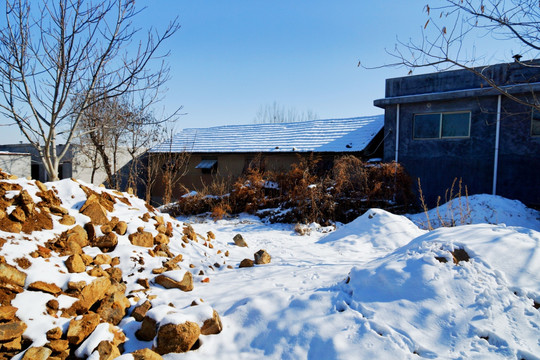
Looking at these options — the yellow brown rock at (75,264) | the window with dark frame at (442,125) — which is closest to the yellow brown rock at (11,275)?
the yellow brown rock at (75,264)

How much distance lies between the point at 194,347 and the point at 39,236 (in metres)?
2.35

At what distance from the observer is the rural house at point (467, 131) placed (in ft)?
34.7

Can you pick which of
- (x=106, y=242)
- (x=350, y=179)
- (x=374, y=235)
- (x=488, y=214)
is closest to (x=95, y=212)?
(x=106, y=242)

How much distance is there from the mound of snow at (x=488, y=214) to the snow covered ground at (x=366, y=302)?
5001 mm

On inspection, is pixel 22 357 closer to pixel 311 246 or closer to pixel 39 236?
pixel 39 236

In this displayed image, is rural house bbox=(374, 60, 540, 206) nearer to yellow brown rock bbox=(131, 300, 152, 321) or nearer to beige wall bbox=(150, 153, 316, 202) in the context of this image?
beige wall bbox=(150, 153, 316, 202)

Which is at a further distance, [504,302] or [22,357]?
[504,302]

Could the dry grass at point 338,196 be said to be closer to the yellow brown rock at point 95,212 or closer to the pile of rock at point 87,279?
the pile of rock at point 87,279

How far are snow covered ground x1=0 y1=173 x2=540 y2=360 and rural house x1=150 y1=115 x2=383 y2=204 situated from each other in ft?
31.8

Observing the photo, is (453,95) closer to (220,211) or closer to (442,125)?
(442,125)

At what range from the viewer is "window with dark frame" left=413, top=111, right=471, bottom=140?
11.5 m

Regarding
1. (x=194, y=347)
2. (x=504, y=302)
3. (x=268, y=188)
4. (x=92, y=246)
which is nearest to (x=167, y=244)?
(x=92, y=246)

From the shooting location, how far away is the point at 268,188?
36.5 feet

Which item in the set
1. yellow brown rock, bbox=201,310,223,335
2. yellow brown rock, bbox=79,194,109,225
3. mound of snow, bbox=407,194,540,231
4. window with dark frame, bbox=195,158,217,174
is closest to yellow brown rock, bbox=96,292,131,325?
yellow brown rock, bbox=201,310,223,335
